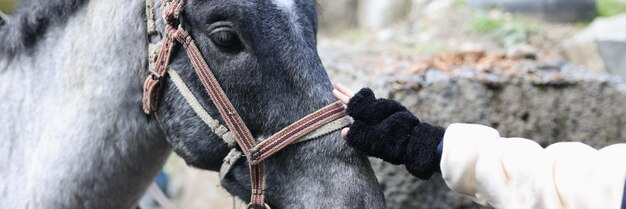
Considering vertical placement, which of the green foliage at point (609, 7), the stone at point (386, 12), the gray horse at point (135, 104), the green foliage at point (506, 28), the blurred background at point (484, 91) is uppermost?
the gray horse at point (135, 104)

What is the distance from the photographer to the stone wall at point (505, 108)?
3.47 metres

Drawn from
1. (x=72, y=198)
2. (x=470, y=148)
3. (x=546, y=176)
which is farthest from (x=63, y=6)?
(x=546, y=176)

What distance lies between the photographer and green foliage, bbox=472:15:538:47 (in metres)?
6.20

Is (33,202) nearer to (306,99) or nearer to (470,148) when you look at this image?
(306,99)

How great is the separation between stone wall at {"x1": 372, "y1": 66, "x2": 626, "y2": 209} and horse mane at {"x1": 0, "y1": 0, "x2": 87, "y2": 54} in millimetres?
1613

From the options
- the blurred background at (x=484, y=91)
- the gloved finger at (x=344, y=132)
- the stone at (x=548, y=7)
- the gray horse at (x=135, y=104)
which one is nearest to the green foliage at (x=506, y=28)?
the blurred background at (x=484, y=91)

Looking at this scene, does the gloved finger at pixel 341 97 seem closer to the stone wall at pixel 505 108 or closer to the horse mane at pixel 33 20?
the horse mane at pixel 33 20

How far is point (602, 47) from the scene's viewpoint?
5148 millimetres

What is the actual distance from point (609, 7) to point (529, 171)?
23.2 feet

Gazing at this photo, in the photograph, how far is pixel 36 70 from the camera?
7.86 feet

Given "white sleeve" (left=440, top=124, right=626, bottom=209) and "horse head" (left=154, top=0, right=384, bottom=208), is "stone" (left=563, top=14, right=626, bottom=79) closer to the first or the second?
"white sleeve" (left=440, top=124, right=626, bottom=209)

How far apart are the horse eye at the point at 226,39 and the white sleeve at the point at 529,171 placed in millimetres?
639

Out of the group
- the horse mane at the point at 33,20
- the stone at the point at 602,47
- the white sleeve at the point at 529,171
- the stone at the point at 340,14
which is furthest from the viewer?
the stone at the point at 340,14

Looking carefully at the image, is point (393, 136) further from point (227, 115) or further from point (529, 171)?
point (227, 115)
